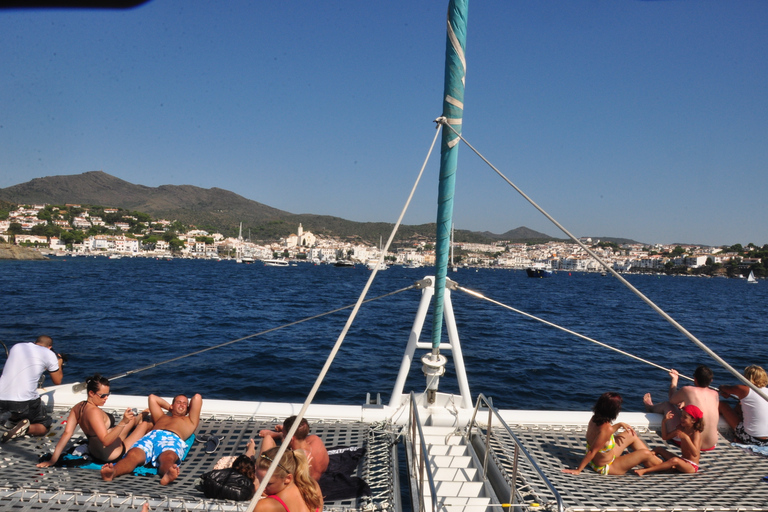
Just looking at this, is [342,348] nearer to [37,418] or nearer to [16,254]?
[37,418]

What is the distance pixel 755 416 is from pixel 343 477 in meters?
4.06

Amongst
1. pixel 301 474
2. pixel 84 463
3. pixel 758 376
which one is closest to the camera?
pixel 301 474

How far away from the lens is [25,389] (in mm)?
4285

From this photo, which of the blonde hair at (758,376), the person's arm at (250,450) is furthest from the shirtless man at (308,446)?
the blonde hair at (758,376)

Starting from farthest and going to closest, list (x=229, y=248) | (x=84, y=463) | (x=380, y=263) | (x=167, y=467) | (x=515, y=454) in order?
(x=229, y=248) < (x=84, y=463) < (x=167, y=467) < (x=515, y=454) < (x=380, y=263)

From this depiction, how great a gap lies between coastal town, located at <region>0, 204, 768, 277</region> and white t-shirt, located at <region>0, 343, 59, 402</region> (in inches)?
4991

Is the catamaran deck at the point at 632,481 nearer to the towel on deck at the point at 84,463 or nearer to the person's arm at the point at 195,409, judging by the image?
the person's arm at the point at 195,409

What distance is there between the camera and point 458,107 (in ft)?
12.3

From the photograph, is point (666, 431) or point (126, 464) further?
point (666, 431)

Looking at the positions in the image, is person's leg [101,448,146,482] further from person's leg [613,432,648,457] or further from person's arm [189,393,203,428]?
person's leg [613,432,648,457]

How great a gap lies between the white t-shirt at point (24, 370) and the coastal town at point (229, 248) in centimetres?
12678

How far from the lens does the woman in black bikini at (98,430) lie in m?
3.68

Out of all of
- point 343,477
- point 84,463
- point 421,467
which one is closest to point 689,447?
point 421,467

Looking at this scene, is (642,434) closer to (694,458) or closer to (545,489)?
(694,458)
